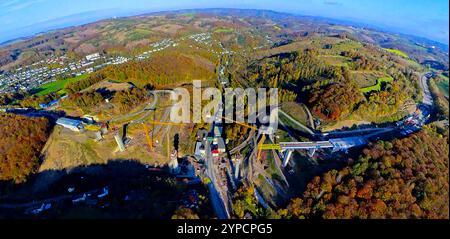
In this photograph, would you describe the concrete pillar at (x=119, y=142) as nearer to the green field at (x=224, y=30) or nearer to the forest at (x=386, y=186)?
the forest at (x=386, y=186)

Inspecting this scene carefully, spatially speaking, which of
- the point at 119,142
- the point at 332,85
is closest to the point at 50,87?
the point at 119,142

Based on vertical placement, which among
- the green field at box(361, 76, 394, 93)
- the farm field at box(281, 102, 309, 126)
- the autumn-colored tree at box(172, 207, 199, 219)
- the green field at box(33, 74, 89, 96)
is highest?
the green field at box(361, 76, 394, 93)

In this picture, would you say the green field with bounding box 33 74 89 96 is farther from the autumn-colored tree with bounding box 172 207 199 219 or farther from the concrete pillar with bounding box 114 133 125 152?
the autumn-colored tree with bounding box 172 207 199 219

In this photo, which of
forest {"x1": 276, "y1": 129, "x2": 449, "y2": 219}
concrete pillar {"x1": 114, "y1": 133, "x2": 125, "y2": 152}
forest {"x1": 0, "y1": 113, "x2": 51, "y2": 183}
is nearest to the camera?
forest {"x1": 276, "y1": 129, "x2": 449, "y2": 219}

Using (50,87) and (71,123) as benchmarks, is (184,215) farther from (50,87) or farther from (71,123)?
(50,87)

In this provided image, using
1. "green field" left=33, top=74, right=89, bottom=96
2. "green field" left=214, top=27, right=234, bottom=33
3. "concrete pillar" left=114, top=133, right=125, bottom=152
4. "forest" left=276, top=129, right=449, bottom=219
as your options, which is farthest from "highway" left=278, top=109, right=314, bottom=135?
"green field" left=214, top=27, right=234, bottom=33
